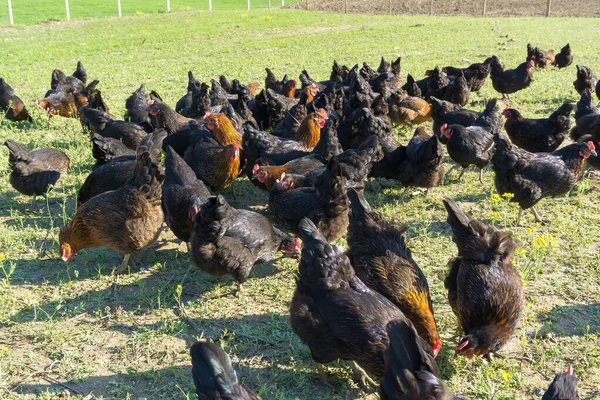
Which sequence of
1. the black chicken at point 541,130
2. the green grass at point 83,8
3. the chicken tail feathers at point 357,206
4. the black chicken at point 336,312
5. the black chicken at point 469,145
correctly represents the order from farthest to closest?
1. the green grass at point 83,8
2. the black chicken at point 541,130
3. the black chicken at point 469,145
4. the chicken tail feathers at point 357,206
5. the black chicken at point 336,312

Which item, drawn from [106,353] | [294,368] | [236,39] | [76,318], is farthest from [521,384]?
[236,39]

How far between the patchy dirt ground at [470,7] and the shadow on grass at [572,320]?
27.6 metres

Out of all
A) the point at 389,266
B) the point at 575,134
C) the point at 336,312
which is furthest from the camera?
the point at 575,134

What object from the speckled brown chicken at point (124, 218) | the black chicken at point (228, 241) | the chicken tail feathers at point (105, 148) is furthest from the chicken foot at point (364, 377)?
the chicken tail feathers at point (105, 148)

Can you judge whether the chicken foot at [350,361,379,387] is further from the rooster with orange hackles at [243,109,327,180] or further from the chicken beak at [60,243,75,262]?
the rooster with orange hackles at [243,109,327,180]

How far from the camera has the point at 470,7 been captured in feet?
99.1

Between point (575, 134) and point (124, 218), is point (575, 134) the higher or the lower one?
the higher one

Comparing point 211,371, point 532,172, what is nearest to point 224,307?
point 211,371

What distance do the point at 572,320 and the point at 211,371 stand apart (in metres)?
3.23

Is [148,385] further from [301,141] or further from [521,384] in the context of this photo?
[301,141]

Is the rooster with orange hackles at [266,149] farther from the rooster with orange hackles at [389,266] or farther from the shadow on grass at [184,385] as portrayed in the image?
the shadow on grass at [184,385]

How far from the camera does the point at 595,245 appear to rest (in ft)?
17.2

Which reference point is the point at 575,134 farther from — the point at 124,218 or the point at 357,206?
the point at 124,218

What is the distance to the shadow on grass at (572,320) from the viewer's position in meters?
4.00
